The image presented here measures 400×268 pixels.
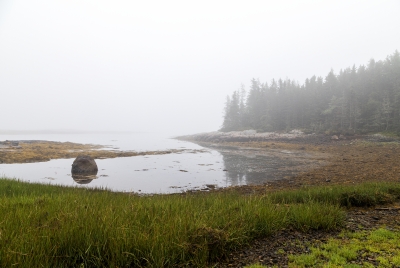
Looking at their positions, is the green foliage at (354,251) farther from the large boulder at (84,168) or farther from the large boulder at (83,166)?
the large boulder at (83,166)

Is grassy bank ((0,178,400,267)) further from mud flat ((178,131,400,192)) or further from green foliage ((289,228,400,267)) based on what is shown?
mud flat ((178,131,400,192))

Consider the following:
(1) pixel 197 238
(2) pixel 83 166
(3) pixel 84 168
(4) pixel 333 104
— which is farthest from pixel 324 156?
(4) pixel 333 104

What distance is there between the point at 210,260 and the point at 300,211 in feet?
12.3

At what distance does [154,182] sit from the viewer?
1772 cm

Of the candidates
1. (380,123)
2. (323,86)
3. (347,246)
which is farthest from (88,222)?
(323,86)

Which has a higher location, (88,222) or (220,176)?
(88,222)

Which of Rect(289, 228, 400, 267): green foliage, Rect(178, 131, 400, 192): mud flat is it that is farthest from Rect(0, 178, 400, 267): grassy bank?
Rect(178, 131, 400, 192): mud flat

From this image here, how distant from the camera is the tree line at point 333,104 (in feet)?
179

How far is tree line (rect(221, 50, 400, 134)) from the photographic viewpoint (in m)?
54.7

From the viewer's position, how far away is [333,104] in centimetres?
6662

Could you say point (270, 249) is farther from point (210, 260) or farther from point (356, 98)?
point (356, 98)

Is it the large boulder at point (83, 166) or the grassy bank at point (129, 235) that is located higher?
the grassy bank at point (129, 235)

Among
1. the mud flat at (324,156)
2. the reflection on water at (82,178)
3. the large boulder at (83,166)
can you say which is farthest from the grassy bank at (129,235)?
the large boulder at (83,166)

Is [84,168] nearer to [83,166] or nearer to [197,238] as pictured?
[83,166]
